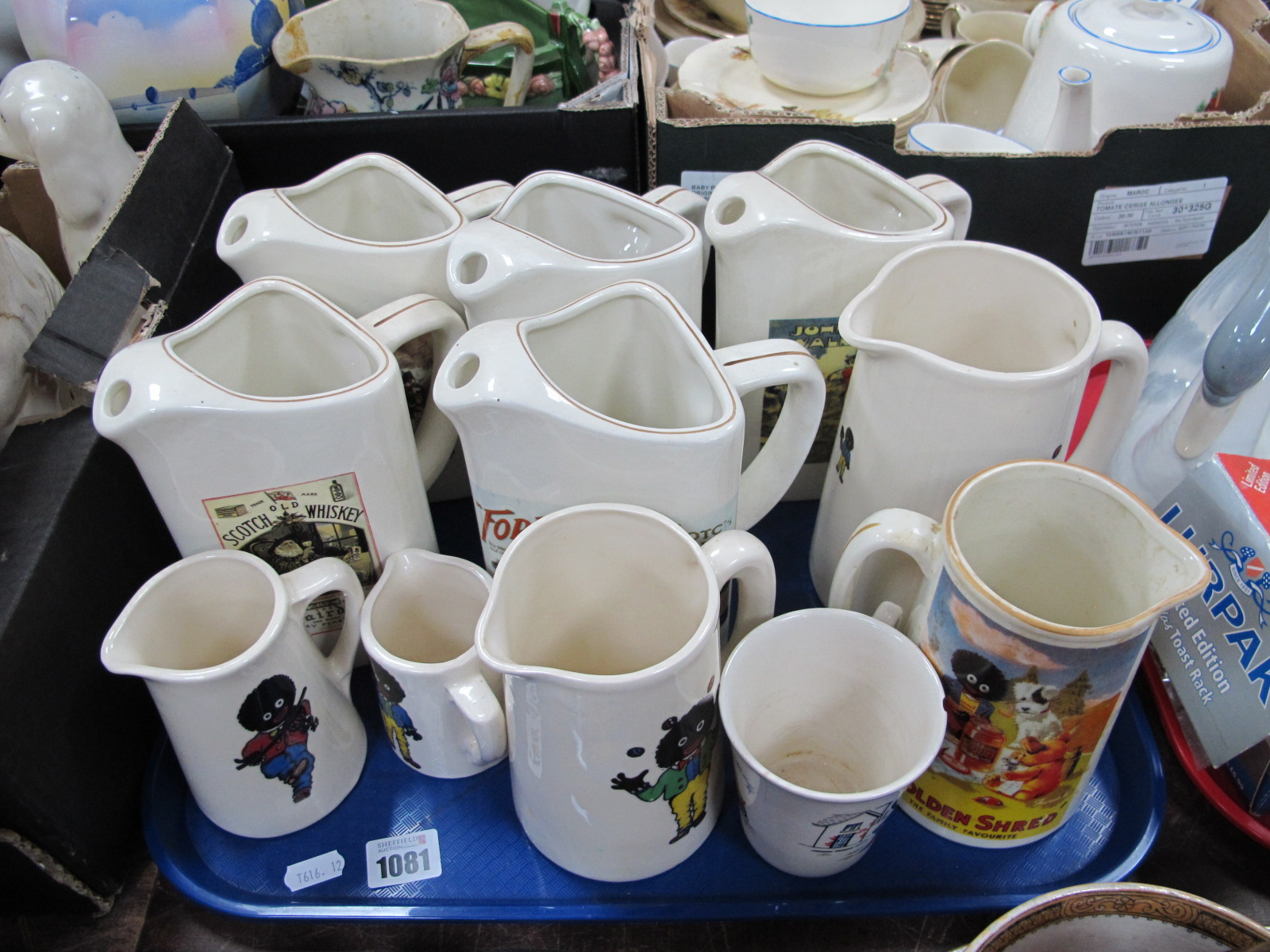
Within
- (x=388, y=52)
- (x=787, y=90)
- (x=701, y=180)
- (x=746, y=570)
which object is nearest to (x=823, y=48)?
(x=787, y=90)

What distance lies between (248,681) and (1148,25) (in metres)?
0.78

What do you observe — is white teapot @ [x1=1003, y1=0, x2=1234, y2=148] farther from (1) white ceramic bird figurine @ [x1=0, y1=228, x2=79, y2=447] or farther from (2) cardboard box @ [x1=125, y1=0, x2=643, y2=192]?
(1) white ceramic bird figurine @ [x1=0, y1=228, x2=79, y2=447]

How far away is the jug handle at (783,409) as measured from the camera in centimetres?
48

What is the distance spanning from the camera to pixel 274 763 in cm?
48

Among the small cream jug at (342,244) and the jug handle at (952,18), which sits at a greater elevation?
the small cream jug at (342,244)

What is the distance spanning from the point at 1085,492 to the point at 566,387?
10.8 inches

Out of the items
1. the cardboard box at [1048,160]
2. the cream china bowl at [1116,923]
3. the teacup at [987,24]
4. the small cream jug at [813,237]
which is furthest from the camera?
the teacup at [987,24]

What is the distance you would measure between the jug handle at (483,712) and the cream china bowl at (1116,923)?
0.22 meters

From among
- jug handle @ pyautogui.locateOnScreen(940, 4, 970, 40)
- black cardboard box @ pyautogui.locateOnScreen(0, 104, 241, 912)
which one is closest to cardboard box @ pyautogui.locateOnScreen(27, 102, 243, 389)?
black cardboard box @ pyautogui.locateOnScreen(0, 104, 241, 912)

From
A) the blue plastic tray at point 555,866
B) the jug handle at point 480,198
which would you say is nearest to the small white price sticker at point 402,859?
the blue plastic tray at point 555,866

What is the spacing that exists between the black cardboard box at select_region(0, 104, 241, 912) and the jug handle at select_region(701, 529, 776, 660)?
12.6 inches

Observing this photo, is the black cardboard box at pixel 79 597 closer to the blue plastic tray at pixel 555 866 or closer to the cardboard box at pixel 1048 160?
the blue plastic tray at pixel 555 866

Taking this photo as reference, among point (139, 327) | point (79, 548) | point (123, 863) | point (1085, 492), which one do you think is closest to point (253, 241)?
point (139, 327)

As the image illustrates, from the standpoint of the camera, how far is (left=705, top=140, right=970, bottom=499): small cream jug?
0.53m
